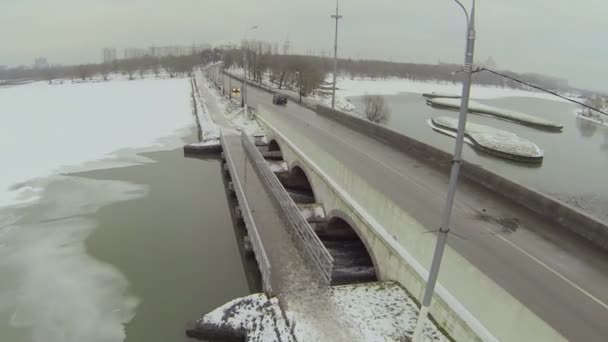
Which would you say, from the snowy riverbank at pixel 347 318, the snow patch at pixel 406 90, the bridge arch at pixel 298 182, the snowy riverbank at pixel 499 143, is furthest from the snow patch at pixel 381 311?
the snow patch at pixel 406 90

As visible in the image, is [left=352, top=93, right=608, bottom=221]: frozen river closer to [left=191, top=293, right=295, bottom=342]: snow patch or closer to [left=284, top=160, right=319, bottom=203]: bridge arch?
[left=284, top=160, right=319, bottom=203]: bridge arch

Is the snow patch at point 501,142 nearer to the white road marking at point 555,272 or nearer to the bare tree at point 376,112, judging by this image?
the bare tree at point 376,112

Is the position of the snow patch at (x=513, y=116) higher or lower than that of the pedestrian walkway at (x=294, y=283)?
higher

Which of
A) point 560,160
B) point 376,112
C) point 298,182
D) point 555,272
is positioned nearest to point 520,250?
point 555,272

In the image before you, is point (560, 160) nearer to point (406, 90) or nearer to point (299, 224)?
point (299, 224)

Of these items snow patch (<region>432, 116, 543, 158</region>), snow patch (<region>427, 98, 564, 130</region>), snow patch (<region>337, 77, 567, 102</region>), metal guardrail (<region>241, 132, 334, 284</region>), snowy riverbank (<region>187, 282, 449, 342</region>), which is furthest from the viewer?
snow patch (<region>337, 77, 567, 102</region>)

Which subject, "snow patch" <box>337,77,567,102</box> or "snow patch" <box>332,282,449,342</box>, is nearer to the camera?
"snow patch" <box>332,282,449,342</box>

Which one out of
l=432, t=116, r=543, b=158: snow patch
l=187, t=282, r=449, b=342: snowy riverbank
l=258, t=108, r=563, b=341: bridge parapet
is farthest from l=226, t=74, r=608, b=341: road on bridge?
l=432, t=116, r=543, b=158: snow patch
